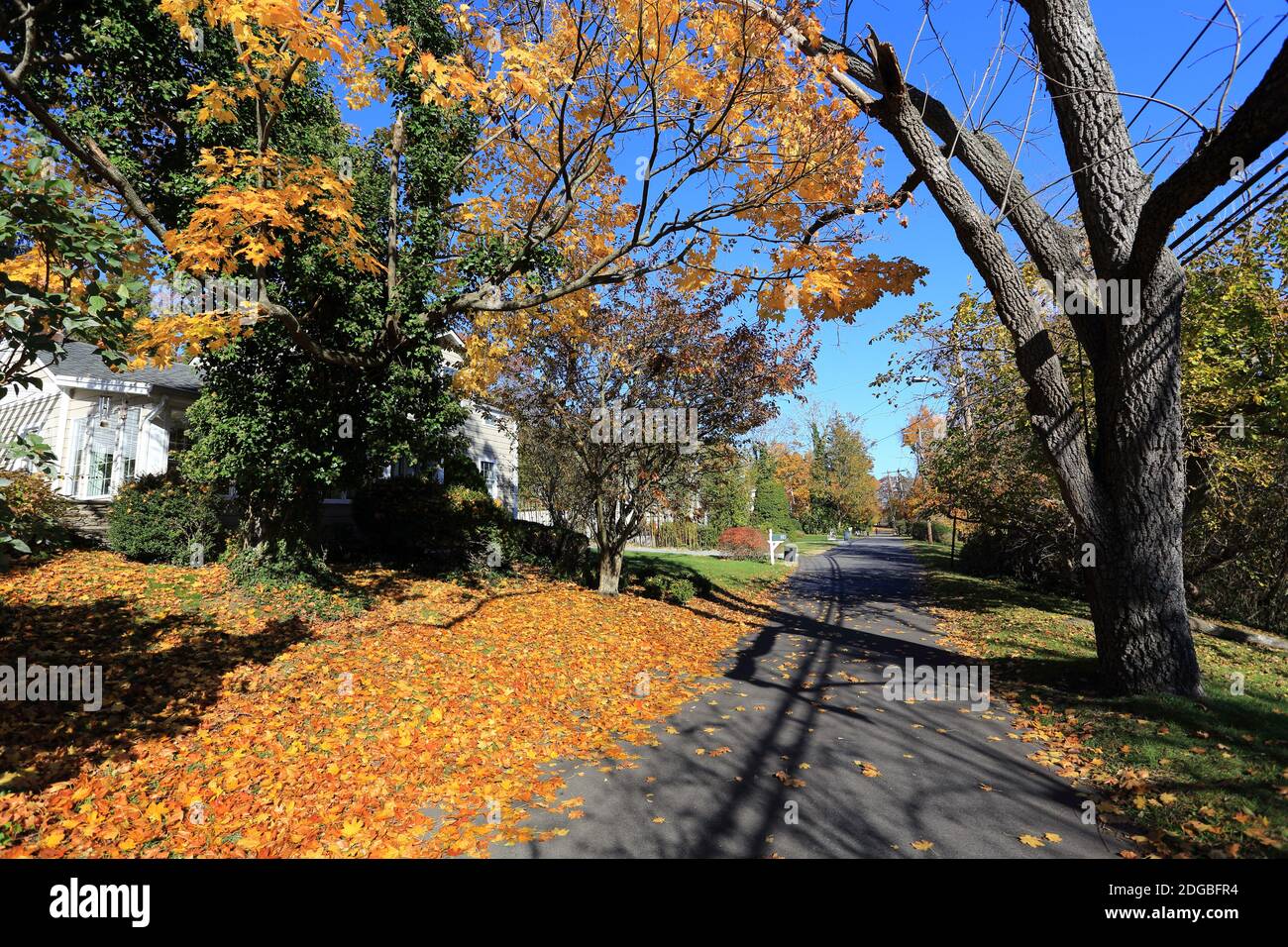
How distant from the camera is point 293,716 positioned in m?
5.04

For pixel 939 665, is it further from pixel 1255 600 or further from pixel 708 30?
pixel 1255 600

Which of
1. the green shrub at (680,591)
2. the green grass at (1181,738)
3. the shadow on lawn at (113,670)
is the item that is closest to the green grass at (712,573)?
the green shrub at (680,591)

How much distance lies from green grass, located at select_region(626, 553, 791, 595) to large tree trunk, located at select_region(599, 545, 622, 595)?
1.51 meters

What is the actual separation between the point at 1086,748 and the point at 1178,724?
1032 mm

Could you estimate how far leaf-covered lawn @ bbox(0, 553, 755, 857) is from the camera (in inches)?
140

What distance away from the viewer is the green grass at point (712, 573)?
1502cm

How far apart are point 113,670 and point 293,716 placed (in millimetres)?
1936

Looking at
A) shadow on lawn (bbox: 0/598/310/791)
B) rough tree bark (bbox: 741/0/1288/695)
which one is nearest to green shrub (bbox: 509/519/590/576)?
shadow on lawn (bbox: 0/598/310/791)

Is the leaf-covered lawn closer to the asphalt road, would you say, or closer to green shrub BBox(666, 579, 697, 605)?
the asphalt road

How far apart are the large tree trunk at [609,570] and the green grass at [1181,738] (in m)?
6.63

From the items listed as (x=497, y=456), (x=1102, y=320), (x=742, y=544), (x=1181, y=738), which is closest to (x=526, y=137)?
(x=1102, y=320)
